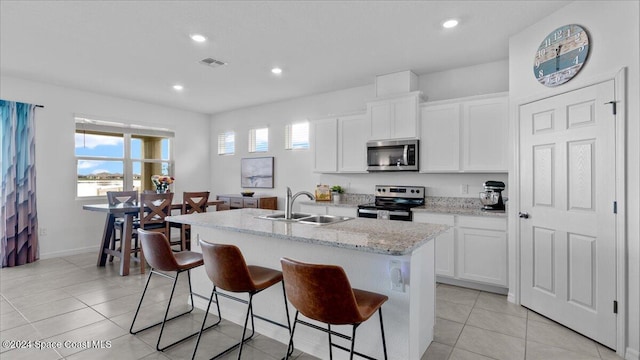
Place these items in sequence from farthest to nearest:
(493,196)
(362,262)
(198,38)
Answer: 1. (493,196)
2. (198,38)
3. (362,262)

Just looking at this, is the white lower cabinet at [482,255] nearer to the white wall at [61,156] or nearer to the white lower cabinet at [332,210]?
the white lower cabinet at [332,210]

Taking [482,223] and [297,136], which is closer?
[482,223]

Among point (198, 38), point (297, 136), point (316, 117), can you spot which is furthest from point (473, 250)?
point (198, 38)

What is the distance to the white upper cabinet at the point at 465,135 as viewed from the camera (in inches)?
141

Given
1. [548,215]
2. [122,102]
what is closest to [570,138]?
[548,215]

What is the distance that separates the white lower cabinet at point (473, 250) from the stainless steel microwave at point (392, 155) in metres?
0.75

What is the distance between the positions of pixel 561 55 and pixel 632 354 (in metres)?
2.32

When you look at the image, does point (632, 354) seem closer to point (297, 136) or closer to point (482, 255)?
point (482, 255)

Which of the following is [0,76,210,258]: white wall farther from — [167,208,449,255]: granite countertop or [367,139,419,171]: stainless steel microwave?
[367,139,419,171]: stainless steel microwave

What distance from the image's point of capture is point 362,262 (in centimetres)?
211

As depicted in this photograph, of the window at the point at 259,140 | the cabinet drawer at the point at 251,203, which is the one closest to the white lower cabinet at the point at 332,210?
the cabinet drawer at the point at 251,203

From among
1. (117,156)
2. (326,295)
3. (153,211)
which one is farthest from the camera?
(117,156)

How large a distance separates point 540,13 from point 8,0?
14.6ft

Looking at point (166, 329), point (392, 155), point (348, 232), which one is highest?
point (392, 155)
